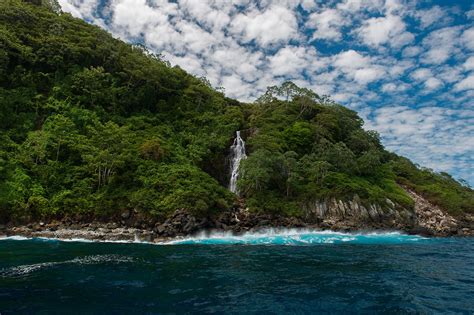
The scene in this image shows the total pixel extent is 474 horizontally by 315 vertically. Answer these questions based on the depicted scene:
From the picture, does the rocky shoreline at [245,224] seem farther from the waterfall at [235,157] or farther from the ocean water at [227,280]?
the waterfall at [235,157]

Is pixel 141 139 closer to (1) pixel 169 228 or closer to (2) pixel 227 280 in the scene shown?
(1) pixel 169 228

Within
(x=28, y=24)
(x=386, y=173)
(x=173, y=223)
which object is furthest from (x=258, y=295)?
(x=28, y=24)

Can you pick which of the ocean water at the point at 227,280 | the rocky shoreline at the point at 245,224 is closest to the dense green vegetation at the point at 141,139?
the rocky shoreline at the point at 245,224

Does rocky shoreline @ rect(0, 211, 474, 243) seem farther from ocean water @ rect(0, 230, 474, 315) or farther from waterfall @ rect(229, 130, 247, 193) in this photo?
waterfall @ rect(229, 130, 247, 193)

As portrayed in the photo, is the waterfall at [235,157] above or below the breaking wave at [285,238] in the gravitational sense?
above

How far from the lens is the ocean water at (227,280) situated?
12203 mm

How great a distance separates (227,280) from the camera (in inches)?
639

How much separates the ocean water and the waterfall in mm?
23628

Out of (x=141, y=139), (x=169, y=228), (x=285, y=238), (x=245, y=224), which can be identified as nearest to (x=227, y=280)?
(x=169, y=228)

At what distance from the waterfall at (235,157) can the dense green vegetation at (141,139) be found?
1604 millimetres

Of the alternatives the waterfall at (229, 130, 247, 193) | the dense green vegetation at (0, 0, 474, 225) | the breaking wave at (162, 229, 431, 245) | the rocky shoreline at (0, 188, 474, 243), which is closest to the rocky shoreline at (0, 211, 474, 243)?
the rocky shoreline at (0, 188, 474, 243)

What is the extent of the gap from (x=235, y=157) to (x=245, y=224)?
56.6 ft

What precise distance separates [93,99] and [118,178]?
2221 cm

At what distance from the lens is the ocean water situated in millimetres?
12203
